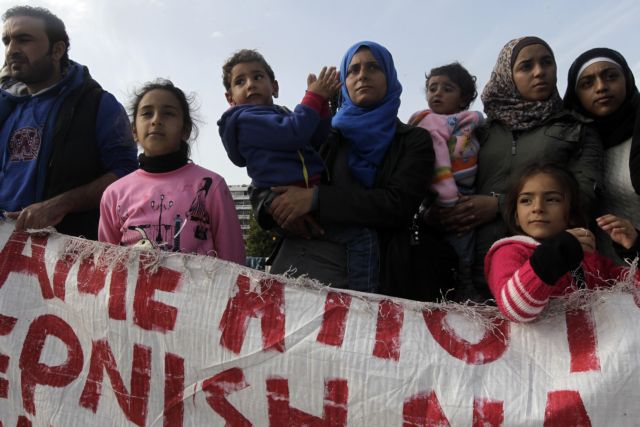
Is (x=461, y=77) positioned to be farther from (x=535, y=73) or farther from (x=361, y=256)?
(x=361, y=256)

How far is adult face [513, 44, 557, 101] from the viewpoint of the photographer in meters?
2.57

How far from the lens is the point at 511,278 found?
5.35 ft

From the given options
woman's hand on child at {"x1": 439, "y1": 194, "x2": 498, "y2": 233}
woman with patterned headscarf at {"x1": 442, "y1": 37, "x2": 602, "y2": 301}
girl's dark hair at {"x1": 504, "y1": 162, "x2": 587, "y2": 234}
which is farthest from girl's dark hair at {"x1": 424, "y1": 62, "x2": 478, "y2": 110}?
girl's dark hair at {"x1": 504, "y1": 162, "x2": 587, "y2": 234}

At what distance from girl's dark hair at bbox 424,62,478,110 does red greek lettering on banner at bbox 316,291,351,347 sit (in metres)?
1.63

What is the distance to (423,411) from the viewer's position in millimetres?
1656

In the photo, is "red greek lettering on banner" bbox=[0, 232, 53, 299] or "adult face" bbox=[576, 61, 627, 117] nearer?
"red greek lettering on banner" bbox=[0, 232, 53, 299]

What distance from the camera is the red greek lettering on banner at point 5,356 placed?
2162 mm

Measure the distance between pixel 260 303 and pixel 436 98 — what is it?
5.36 ft

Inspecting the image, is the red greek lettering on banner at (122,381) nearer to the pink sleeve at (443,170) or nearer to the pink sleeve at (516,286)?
the pink sleeve at (516,286)

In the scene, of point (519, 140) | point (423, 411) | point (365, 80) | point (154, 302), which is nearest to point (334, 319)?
point (423, 411)

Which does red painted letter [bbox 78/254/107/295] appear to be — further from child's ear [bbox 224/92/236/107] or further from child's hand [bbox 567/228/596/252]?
child's hand [bbox 567/228/596/252]

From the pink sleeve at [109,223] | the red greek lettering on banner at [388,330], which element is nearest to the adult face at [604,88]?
the red greek lettering on banner at [388,330]

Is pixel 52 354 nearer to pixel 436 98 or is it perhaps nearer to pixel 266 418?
pixel 266 418

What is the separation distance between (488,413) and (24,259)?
2.05m
